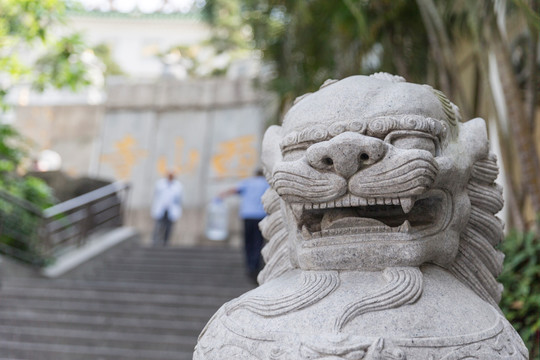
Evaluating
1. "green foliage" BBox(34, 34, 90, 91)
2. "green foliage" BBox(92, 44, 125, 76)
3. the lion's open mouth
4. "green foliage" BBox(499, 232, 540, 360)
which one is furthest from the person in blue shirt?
"green foliage" BBox(92, 44, 125, 76)

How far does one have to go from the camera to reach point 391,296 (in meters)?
1.77

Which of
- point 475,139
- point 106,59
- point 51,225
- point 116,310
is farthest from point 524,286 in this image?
point 106,59

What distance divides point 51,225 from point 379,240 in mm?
7125

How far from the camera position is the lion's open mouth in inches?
74.5

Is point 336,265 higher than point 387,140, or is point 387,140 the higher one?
point 387,140

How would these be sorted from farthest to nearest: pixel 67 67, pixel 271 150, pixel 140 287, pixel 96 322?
pixel 67 67 < pixel 140 287 < pixel 96 322 < pixel 271 150

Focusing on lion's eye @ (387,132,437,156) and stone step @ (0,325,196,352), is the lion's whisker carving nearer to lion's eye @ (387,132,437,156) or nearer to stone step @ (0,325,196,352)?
lion's eye @ (387,132,437,156)

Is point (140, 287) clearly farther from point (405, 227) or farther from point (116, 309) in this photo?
point (405, 227)

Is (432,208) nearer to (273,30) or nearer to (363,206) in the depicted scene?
(363,206)

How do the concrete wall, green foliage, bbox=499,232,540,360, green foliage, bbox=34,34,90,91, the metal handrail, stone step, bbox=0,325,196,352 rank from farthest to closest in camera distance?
the concrete wall
green foliage, bbox=34,34,90,91
the metal handrail
stone step, bbox=0,325,196,352
green foliage, bbox=499,232,540,360

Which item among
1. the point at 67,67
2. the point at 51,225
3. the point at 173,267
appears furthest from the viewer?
the point at 51,225

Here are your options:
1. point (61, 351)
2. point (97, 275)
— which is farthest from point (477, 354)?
point (97, 275)

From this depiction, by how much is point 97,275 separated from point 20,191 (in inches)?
103

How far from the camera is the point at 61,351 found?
515 centimetres
